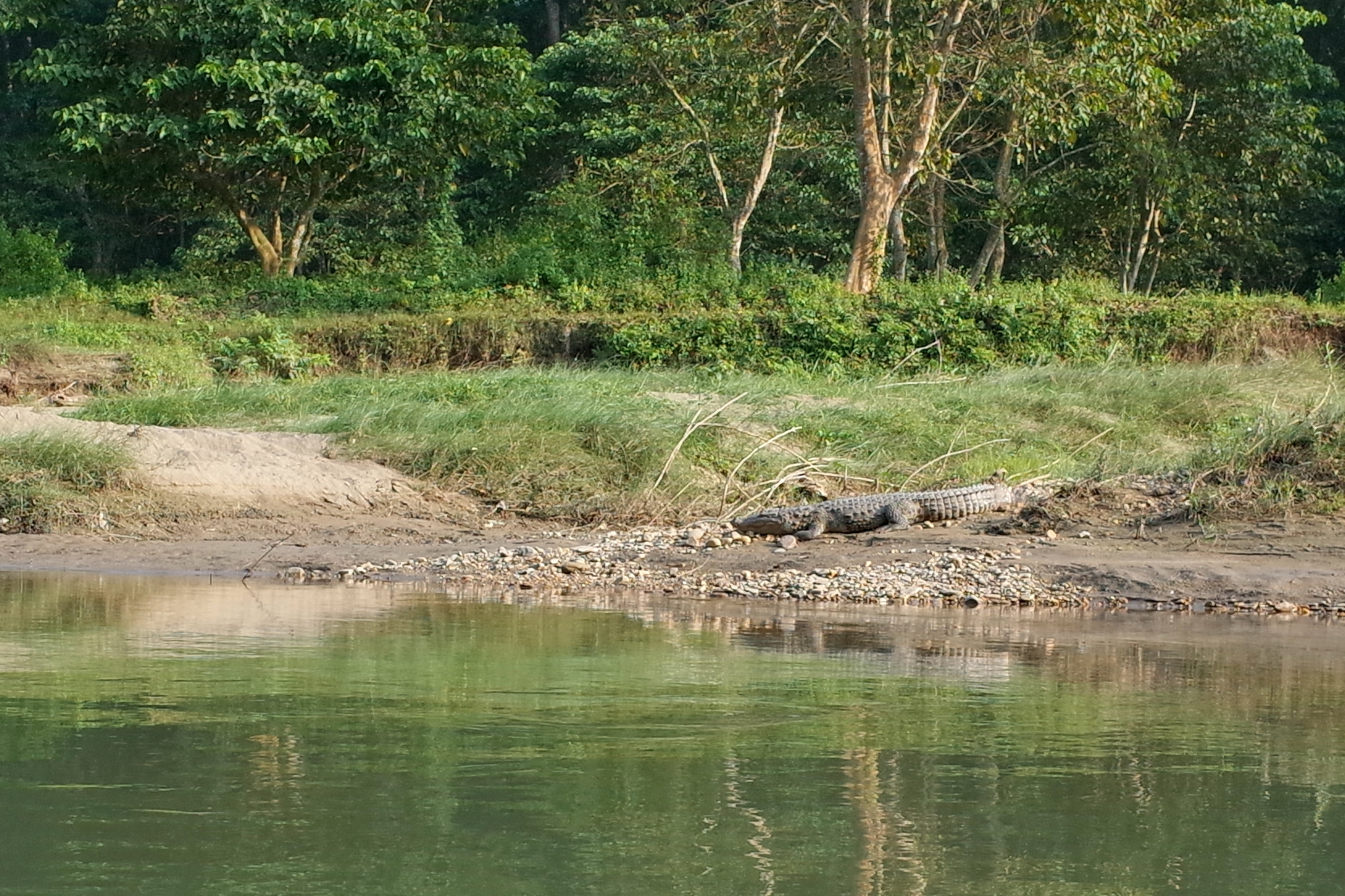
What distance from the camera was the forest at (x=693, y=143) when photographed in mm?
19016

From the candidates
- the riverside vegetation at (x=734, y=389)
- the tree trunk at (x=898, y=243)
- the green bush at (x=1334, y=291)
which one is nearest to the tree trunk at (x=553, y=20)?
the tree trunk at (x=898, y=243)

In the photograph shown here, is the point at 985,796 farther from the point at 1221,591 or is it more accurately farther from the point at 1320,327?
the point at 1320,327

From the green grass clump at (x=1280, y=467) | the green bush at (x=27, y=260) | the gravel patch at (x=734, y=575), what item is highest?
the green bush at (x=27, y=260)

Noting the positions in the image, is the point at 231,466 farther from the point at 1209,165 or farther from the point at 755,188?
the point at 1209,165

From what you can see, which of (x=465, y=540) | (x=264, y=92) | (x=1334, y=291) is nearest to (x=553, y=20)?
(x=264, y=92)

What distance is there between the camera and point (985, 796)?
3.77 m

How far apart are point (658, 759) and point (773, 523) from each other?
5.70 meters

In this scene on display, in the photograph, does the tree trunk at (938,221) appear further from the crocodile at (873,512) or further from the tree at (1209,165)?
the crocodile at (873,512)

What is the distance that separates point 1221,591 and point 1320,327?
12.0 metres

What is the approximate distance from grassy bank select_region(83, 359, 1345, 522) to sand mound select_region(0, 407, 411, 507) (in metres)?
0.47

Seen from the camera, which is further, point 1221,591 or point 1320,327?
point 1320,327

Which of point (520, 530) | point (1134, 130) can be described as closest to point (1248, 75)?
point (1134, 130)

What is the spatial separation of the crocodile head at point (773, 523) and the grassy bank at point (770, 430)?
897 millimetres

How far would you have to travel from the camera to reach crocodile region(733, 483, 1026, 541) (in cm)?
980
